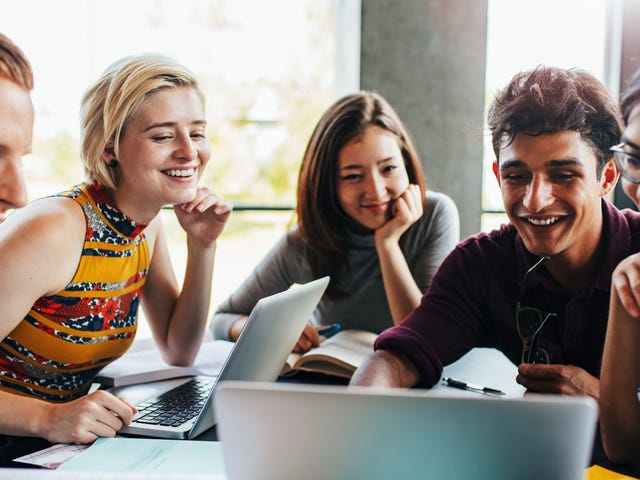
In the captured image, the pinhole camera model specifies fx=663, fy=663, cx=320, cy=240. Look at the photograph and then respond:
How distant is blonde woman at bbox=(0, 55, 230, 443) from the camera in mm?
1256

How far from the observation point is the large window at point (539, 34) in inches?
111

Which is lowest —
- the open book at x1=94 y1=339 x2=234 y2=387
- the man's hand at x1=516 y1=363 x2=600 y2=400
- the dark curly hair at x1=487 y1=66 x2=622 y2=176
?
the open book at x1=94 y1=339 x2=234 y2=387

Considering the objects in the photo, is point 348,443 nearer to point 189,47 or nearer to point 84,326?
point 84,326

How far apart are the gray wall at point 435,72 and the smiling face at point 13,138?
69.4 inches

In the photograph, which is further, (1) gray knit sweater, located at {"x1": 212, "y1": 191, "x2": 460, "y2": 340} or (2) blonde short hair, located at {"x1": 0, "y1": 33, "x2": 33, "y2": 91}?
(1) gray knit sweater, located at {"x1": 212, "y1": 191, "x2": 460, "y2": 340}

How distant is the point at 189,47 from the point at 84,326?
5.72 metres

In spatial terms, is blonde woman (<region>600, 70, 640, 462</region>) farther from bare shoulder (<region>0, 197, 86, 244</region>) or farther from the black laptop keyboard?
bare shoulder (<region>0, 197, 86, 244</region>)

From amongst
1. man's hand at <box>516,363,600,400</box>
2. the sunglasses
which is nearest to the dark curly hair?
the sunglasses

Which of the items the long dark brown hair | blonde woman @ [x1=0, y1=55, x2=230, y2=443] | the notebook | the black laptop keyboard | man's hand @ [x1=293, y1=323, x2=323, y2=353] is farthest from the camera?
the long dark brown hair

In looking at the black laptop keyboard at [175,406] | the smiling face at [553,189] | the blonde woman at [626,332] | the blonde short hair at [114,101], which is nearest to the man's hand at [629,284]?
the blonde woman at [626,332]

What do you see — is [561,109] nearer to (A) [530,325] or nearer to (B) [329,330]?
(A) [530,325]

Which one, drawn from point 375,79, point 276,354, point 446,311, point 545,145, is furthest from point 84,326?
point 375,79

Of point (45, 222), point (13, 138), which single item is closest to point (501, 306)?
point (45, 222)

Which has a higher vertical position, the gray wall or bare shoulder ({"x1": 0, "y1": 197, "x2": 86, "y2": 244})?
the gray wall
